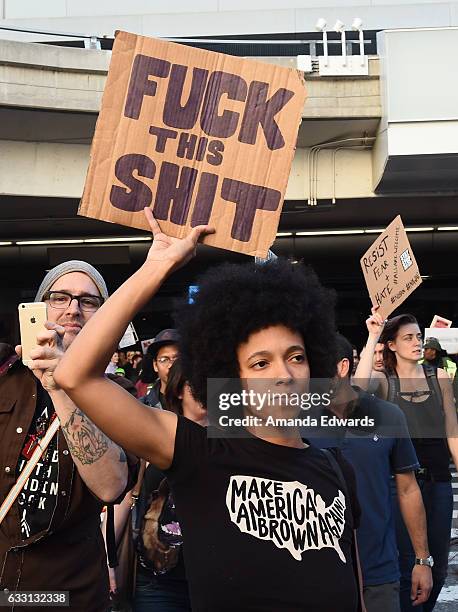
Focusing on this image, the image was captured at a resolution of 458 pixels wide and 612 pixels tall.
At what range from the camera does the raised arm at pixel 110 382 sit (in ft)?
6.72

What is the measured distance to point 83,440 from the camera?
2.57 metres

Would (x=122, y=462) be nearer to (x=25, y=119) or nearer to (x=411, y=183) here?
(x=25, y=119)

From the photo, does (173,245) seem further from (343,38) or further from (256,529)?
(343,38)

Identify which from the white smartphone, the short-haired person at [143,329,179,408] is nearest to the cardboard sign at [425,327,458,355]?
the short-haired person at [143,329,179,408]

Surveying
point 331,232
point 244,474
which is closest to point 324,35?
point 331,232

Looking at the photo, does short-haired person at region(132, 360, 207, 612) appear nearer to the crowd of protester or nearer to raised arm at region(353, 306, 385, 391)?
the crowd of protester

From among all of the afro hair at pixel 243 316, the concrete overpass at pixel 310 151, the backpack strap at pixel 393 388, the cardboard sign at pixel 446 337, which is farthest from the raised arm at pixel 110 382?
the concrete overpass at pixel 310 151

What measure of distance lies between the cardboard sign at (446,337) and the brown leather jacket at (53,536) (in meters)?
8.14

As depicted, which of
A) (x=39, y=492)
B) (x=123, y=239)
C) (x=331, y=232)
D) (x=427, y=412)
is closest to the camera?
(x=39, y=492)

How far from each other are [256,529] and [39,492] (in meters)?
0.94

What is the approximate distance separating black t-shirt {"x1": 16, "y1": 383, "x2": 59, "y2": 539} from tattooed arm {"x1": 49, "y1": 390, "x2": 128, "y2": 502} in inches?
8.5

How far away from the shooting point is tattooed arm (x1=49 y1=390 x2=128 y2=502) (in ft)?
8.45

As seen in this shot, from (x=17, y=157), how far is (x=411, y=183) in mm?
6574

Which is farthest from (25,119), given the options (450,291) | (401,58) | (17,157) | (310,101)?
(450,291)
